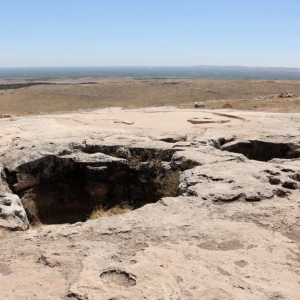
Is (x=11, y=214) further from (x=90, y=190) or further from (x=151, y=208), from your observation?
(x=90, y=190)

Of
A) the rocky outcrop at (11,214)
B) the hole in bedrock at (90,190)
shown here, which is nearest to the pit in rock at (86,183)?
the hole in bedrock at (90,190)

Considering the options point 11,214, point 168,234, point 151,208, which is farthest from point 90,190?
point 168,234

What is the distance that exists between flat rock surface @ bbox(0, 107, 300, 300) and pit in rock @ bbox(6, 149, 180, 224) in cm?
3

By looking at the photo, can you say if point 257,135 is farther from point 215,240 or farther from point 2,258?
point 2,258

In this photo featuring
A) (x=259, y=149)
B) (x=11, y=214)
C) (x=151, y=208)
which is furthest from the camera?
(x=259, y=149)

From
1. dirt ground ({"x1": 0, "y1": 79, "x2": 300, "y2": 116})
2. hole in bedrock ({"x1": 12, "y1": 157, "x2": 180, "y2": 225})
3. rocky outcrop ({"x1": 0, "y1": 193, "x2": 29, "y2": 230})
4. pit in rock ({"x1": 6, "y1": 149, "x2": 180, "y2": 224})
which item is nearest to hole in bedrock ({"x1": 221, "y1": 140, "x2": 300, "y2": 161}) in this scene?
pit in rock ({"x1": 6, "y1": 149, "x2": 180, "y2": 224})

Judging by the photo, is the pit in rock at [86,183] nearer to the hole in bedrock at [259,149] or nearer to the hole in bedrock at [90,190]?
the hole in bedrock at [90,190]

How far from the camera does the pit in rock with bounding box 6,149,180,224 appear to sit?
22.4 feet

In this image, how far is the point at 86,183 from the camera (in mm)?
7125

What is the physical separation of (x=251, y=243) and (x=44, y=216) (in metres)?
4.67

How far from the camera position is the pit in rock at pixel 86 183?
6828 mm

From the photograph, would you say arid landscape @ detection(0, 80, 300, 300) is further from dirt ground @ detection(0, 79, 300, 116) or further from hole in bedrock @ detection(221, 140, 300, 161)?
dirt ground @ detection(0, 79, 300, 116)

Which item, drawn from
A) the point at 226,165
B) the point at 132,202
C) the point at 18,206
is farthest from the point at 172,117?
the point at 18,206

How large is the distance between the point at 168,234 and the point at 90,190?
3.70m
